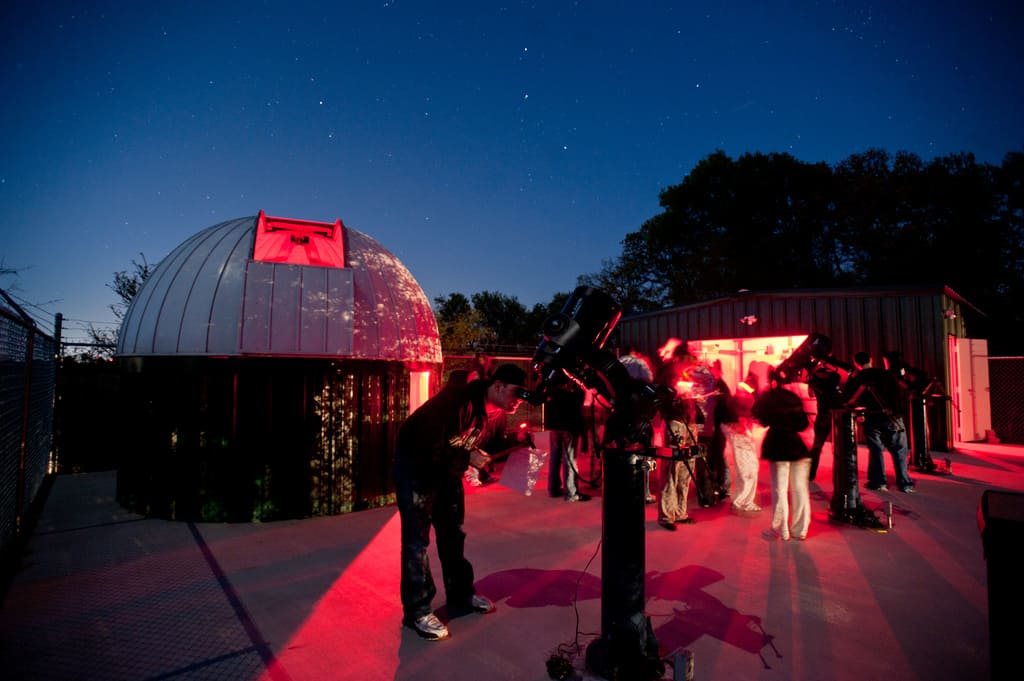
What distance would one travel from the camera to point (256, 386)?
637cm

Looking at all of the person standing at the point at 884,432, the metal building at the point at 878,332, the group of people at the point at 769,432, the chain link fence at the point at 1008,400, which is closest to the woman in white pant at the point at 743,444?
the group of people at the point at 769,432

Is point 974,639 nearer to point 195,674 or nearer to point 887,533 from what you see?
point 887,533

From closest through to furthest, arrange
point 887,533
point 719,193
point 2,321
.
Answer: point 2,321 → point 887,533 → point 719,193

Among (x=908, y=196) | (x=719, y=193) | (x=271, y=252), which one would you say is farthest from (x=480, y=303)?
(x=271, y=252)

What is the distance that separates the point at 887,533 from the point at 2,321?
962 cm

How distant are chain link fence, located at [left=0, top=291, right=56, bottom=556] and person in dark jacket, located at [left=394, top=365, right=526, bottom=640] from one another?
11.8ft

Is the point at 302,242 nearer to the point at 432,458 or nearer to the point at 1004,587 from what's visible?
the point at 432,458

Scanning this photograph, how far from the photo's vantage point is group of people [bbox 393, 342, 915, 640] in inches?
146

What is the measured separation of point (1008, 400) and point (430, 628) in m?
17.1

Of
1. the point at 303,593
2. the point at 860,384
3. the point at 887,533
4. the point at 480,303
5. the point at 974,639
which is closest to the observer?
the point at 974,639

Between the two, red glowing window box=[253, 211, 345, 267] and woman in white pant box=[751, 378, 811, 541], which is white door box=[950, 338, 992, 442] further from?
red glowing window box=[253, 211, 345, 267]

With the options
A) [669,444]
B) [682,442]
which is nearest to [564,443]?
[669,444]

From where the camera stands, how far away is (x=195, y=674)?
3.26m

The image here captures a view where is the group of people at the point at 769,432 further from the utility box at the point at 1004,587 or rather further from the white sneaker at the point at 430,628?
the white sneaker at the point at 430,628
